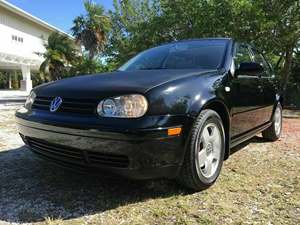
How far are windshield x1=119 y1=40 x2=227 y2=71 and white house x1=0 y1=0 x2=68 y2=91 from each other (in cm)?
2646

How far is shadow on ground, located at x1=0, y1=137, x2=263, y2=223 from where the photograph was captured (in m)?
2.86

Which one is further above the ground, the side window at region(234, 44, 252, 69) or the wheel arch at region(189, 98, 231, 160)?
the side window at region(234, 44, 252, 69)

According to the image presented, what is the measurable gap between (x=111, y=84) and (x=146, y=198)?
107 cm

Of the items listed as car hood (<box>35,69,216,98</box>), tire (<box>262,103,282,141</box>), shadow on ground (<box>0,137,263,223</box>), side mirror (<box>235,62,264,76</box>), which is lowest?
shadow on ground (<box>0,137,263,223</box>)

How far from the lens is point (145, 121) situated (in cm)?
271

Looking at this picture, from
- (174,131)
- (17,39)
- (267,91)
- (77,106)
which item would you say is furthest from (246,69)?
(17,39)

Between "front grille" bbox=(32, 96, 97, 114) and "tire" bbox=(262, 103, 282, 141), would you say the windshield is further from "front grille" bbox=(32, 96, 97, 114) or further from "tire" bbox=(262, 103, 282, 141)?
"tire" bbox=(262, 103, 282, 141)

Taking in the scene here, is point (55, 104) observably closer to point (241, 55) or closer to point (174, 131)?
point (174, 131)

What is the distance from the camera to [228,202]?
121 inches

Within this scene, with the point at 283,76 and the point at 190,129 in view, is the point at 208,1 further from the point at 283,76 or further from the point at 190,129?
Answer: the point at 190,129

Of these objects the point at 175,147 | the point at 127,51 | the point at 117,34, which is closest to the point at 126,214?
the point at 175,147

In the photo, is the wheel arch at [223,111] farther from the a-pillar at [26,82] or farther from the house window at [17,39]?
the house window at [17,39]

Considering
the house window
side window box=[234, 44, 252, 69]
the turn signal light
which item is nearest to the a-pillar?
the house window

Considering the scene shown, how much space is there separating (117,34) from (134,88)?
71.5ft
